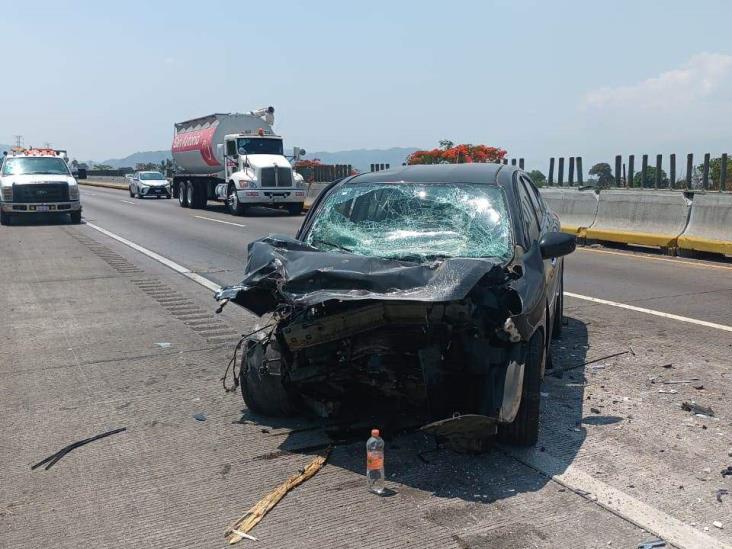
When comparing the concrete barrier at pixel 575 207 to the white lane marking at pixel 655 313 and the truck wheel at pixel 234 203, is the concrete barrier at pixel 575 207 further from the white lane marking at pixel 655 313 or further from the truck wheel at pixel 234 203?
the truck wheel at pixel 234 203

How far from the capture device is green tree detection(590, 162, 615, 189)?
2468 cm

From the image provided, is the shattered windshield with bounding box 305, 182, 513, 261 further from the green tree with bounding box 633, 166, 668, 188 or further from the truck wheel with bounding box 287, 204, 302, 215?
the truck wheel with bounding box 287, 204, 302, 215

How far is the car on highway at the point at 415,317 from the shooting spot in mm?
4281

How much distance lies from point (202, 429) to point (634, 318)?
5.28m

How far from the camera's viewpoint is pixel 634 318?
335 inches

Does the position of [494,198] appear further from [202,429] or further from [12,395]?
[12,395]

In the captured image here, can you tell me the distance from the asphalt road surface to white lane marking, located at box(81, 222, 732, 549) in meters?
0.01

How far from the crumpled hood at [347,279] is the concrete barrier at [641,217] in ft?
37.6

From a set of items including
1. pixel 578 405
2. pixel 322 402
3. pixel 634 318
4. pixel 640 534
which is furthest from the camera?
pixel 634 318

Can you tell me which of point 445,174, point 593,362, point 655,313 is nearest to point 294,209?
point 655,313

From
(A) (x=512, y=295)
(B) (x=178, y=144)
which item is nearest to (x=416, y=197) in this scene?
(A) (x=512, y=295)

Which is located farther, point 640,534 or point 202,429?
point 202,429

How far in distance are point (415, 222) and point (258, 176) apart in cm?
2218

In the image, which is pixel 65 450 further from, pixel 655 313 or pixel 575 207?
pixel 575 207
